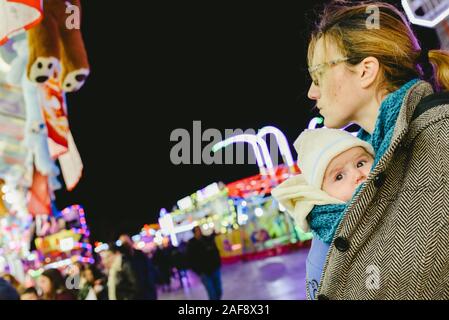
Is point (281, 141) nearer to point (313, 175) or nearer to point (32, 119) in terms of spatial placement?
point (32, 119)

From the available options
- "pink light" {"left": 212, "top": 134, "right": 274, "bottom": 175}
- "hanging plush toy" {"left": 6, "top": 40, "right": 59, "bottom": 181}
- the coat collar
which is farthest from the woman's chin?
"hanging plush toy" {"left": 6, "top": 40, "right": 59, "bottom": 181}

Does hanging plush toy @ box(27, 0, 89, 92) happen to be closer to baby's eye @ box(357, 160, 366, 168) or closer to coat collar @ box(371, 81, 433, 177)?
baby's eye @ box(357, 160, 366, 168)

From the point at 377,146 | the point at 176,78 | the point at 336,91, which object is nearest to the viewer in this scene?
the point at 377,146

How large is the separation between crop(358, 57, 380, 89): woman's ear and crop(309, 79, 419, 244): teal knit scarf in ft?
0.34

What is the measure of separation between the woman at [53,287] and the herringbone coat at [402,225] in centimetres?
341

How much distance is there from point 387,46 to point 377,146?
0.84 ft

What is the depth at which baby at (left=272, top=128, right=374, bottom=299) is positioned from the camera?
3.44 ft

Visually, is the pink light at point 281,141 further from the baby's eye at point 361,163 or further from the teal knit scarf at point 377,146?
the teal knit scarf at point 377,146

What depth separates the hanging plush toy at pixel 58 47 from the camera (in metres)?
4.40

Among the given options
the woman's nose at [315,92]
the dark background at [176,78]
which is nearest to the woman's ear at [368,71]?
the woman's nose at [315,92]

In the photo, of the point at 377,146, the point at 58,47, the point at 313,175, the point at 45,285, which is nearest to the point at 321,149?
the point at 313,175

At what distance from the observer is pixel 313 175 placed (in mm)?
1122
